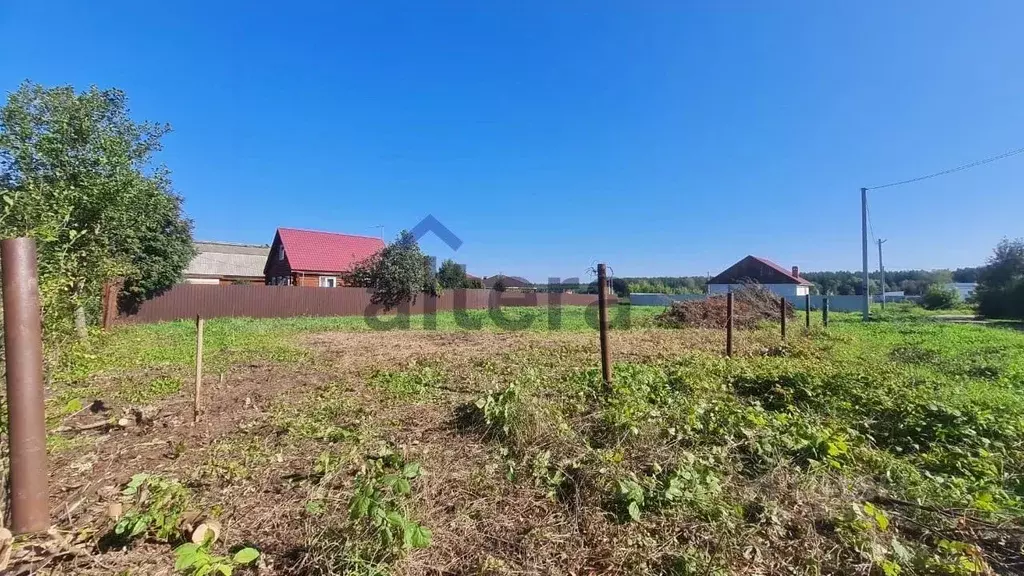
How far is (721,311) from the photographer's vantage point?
15250mm

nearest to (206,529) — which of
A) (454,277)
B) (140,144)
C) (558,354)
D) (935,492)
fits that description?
(935,492)

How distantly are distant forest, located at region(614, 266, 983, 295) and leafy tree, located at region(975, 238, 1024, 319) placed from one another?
16.0 metres


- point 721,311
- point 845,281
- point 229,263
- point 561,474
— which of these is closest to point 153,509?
point 561,474

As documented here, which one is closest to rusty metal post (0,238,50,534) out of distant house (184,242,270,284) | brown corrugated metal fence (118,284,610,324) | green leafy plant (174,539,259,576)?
green leafy plant (174,539,259,576)

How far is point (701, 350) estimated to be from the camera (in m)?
8.38

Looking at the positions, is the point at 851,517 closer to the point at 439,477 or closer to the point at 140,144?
the point at 439,477

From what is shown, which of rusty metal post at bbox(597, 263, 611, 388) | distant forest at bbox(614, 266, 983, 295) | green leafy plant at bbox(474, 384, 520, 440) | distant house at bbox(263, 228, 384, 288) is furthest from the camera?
distant forest at bbox(614, 266, 983, 295)

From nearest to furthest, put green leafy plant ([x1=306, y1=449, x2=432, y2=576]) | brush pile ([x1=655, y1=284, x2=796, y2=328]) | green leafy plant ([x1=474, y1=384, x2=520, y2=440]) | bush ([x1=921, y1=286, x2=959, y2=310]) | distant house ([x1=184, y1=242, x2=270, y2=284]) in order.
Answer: green leafy plant ([x1=306, y1=449, x2=432, y2=576]), green leafy plant ([x1=474, y1=384, x2=520, y2=440]), brush pile ([x1=655, y1=284, x2=796, y2=328]), distant house ([x1=184, y1=242, x2=270, y2=284]), bush ([x1=921, y1=286, x2=959, y2=310])

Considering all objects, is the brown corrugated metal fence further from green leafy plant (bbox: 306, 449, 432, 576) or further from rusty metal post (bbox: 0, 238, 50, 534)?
green leafy plant (bbox: 306, 449, 432, 576)

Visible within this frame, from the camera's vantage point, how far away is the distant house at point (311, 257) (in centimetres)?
2569

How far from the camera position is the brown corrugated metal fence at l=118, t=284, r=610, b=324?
1609 cm

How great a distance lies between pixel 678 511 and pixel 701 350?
674 cm

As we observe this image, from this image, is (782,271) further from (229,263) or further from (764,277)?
(229,263)

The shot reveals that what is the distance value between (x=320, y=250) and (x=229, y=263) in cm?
1158
